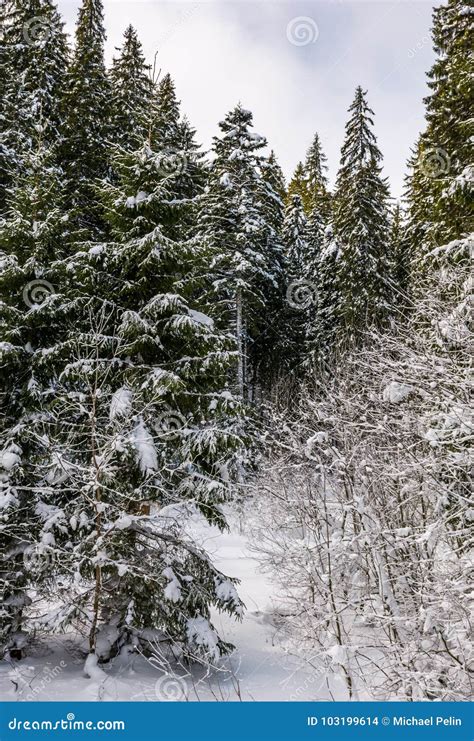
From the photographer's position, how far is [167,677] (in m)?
7.49

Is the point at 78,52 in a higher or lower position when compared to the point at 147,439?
higher

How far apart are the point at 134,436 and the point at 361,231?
16146mm

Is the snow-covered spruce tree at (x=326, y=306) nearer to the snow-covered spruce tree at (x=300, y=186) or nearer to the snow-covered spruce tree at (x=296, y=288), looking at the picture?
the snow-covered spruce tree at (x=296, y=288)

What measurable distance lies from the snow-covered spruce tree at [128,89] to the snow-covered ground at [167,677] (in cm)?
1579

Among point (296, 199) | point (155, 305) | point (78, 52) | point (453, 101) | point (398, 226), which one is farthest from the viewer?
point (398, 226)

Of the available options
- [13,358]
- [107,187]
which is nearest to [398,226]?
[107,187]

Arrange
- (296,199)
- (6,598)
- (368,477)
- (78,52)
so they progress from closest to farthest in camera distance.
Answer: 1. (6,598)
2. (368,477)
3. (78,52)
4. (296,199)

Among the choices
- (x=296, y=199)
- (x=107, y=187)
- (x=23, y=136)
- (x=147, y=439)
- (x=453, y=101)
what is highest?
(x=296, y=199)

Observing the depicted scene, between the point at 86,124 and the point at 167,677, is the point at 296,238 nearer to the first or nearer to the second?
the point at 86,124

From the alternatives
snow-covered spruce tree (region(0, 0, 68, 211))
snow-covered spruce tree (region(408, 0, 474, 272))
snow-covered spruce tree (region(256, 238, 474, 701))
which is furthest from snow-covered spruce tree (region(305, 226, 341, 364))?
snow-covered spruce tree (region(0, 0, 68, 211))

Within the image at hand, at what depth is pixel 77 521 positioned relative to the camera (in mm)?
8117

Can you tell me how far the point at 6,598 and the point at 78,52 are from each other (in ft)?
64.2

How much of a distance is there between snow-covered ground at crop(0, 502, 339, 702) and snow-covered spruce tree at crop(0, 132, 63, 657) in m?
0.75

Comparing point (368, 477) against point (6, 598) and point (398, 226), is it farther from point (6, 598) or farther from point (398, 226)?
point (398, 226)
